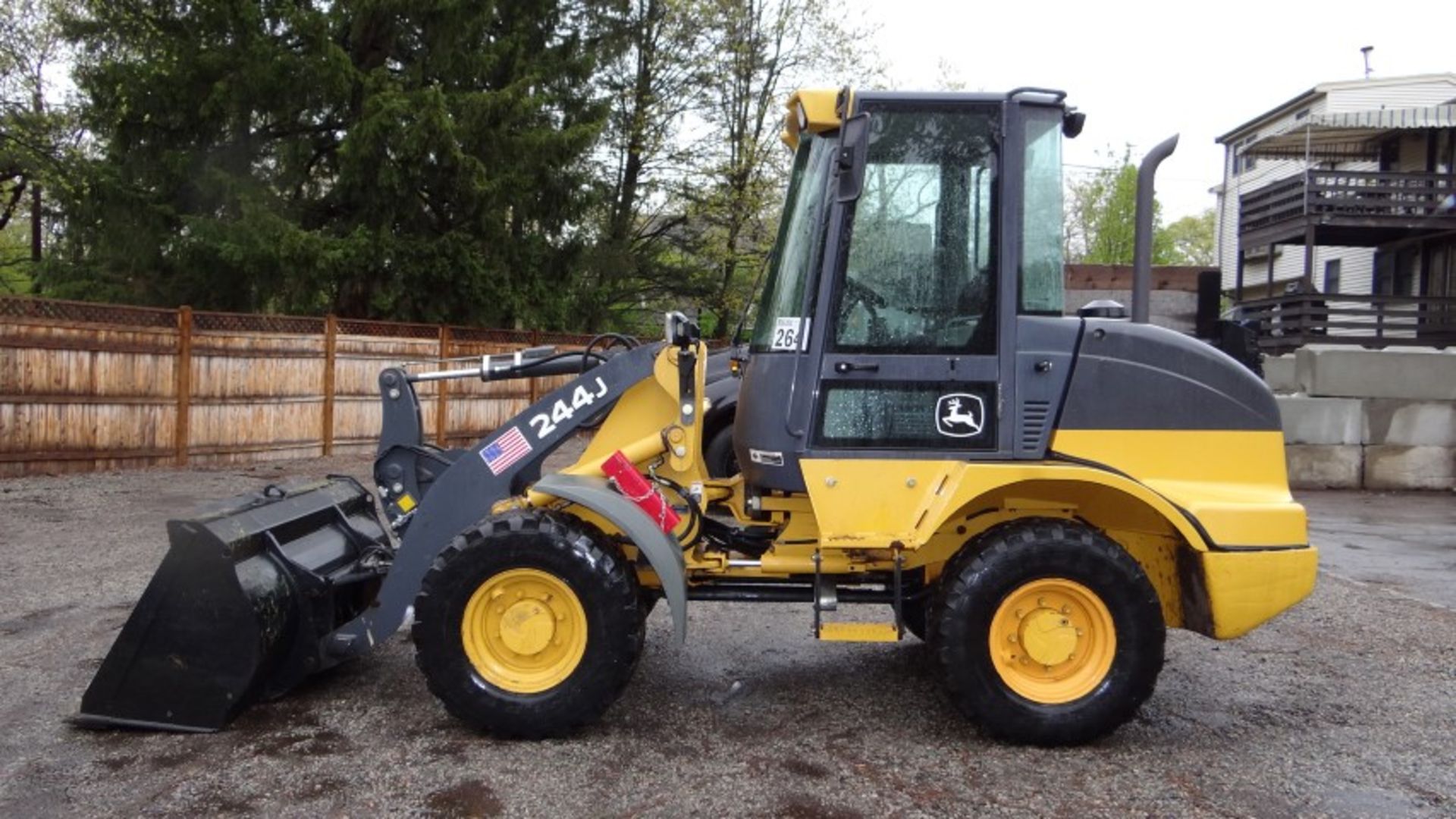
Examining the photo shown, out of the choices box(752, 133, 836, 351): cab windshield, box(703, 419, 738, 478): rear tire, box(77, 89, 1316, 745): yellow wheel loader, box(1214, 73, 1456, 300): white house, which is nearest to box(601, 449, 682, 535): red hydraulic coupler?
box(77, 89, 1316, 745): yellow wheel loader

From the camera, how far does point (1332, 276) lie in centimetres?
2648

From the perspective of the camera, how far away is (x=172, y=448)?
1195 cm

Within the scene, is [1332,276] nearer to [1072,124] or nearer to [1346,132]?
[1346,132]

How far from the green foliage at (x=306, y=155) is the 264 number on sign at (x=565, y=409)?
1153 centimetres

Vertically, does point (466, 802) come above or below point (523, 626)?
below

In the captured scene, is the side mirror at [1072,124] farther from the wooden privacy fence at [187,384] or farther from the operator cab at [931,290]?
the wooden privacy fence at [187,384]

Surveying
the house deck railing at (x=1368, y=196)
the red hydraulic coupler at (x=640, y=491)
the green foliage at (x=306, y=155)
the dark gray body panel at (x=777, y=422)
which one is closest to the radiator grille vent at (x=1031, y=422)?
the dark gray body panel at (x=777, y=422)

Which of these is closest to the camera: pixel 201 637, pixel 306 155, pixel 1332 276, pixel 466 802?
pixel 466 802

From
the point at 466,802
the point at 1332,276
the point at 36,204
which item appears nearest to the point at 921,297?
the point at 466,802

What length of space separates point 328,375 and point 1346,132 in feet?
61.3

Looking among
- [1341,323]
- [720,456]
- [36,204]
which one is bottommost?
[720,456]

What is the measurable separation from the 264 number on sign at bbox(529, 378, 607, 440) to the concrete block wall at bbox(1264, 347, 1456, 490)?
11757 millimetres

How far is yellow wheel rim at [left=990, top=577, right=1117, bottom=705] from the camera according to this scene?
4316 millimetres

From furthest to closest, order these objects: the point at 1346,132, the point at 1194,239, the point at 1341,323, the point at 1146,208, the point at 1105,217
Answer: the point at 1194,239
the point at 1105,217
the point at 1346,132
the point at 1341,323
the point at 1146,208
